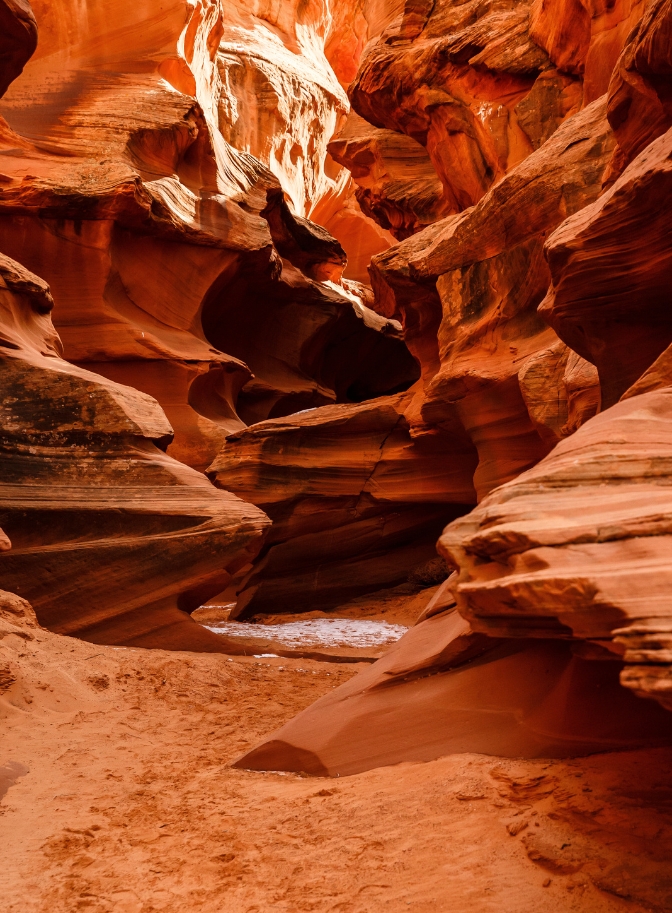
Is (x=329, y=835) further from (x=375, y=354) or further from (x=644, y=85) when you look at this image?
(x=375, y=354)

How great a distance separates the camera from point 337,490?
40.8 ft

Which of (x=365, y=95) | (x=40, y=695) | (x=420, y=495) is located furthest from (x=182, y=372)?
(x=40, y=695)

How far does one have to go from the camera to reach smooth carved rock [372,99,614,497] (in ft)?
29.1

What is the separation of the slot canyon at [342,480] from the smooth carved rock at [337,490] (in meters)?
0.06

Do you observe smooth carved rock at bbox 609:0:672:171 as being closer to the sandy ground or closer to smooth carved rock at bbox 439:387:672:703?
smooth carved rock at bbox 439:387:672:703

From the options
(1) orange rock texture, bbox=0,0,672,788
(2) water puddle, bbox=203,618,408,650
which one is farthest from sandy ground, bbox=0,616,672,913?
(2) water puddle, bbox=203,618,408,650

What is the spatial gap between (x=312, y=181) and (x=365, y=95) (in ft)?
33.5

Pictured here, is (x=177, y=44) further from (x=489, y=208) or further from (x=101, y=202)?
(x=489, y=208)

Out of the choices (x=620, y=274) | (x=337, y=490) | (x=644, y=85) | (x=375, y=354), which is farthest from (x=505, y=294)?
(x=375, y=354)

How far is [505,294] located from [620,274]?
598 cm

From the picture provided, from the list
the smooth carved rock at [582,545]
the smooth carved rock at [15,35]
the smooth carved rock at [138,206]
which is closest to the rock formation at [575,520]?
the smooth carved rock at [582,545]

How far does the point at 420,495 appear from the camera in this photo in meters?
12.6

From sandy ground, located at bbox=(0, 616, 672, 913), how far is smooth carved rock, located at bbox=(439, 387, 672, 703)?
0.76 m

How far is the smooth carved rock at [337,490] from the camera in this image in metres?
12.2
